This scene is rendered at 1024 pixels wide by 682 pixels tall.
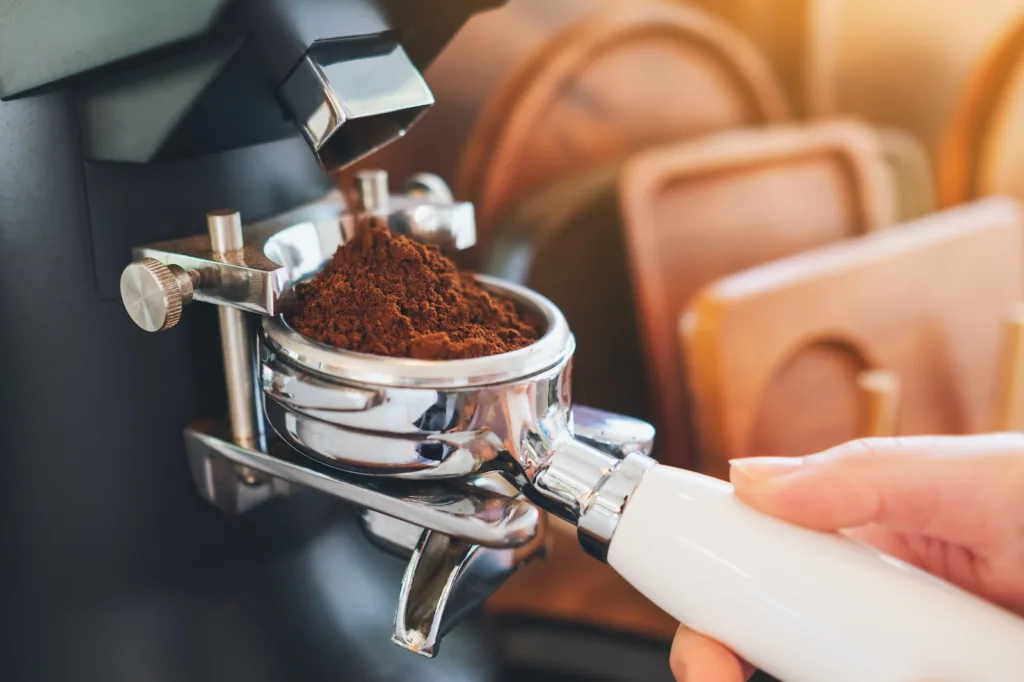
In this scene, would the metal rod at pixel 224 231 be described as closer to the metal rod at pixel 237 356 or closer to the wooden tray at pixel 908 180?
A: the metal rod at pixel 237 356

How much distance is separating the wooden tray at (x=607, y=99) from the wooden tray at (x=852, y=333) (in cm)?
17

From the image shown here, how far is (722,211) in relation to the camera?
75 centimetres

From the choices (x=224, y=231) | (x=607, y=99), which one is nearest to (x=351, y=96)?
(x=224, y=231)

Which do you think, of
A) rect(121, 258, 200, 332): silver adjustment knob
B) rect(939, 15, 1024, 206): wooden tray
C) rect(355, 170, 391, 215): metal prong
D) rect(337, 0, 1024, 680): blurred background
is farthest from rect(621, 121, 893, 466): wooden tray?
rect(121, 258, 200, 332): silver adjustment knob

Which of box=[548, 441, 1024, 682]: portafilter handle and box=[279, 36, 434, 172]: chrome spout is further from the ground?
box=[279, 36, 434, 172]: chrome spout

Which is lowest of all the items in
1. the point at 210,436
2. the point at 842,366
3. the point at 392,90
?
the point at 842,366

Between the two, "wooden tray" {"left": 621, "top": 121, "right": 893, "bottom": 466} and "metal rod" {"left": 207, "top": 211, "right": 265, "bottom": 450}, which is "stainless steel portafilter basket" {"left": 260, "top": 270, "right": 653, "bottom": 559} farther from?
"wooden tray" {"left": 621, "top": 121, "right": 893, "bottom": 466}

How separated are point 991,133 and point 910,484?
2.36ft

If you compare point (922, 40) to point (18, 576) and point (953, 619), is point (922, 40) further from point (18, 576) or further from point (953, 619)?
point (18, 576)

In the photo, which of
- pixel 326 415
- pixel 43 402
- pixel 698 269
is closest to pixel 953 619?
pixel 326 415

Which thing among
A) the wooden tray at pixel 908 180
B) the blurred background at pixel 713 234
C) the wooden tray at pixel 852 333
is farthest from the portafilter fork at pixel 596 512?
the wooden tray at pixel 908 180

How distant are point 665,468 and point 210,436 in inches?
6.7

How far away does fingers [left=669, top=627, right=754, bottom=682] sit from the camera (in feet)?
1.00

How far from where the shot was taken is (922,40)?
1.05 metres
